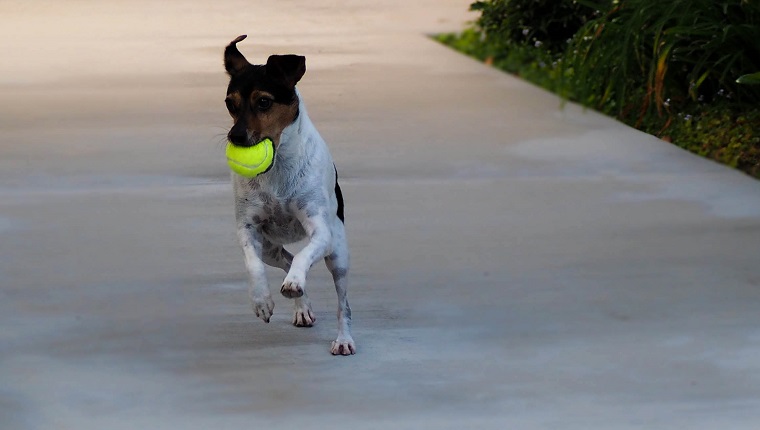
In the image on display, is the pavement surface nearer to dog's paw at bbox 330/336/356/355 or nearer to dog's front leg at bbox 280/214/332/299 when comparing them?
dog's paw at bbox 330/336/356/355

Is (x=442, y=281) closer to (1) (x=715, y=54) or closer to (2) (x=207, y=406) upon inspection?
(2) (x=207, y=406)

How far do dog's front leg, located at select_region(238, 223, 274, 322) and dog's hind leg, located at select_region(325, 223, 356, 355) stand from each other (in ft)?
0.99

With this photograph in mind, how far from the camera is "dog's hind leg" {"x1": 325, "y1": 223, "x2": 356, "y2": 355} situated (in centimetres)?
579

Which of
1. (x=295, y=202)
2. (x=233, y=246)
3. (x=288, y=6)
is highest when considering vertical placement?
(x=295, y=202)

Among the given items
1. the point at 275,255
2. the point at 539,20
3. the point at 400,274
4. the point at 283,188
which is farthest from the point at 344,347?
Result: the point at 539,20

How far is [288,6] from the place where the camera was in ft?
63.3

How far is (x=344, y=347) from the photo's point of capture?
578cm

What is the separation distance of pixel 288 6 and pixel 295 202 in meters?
13.9

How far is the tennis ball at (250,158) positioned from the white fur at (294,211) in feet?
0.82

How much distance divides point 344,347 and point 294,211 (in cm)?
58

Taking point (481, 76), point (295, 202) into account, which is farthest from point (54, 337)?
point (481, 76)

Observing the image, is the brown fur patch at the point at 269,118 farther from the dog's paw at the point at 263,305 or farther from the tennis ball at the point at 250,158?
the dog's paw at the point at 263,305

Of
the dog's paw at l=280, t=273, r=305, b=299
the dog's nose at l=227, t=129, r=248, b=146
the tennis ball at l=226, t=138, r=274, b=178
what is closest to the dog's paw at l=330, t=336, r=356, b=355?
the dog's paw at l=280, t=273, r=305, b=299

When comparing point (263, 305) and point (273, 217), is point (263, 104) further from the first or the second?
point (263, 305)
